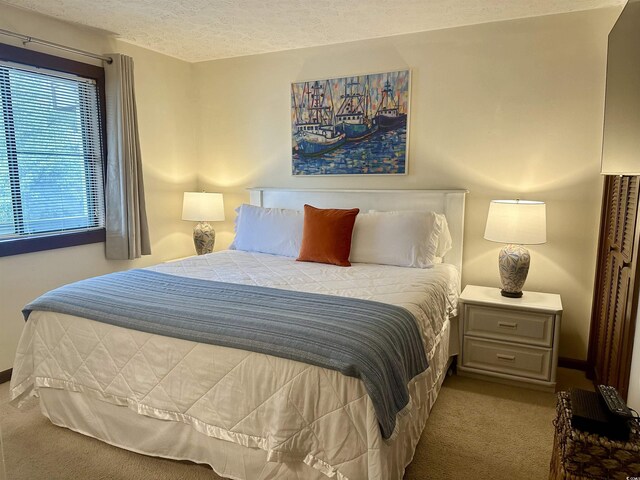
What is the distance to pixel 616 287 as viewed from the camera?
2281mm

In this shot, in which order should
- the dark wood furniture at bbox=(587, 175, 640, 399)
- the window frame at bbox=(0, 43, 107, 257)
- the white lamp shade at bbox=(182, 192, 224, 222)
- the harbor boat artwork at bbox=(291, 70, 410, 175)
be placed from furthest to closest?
the white lamp shade at bbox=(182, 192, 224, 222), the harbor boat artwork at bbox=(291, 70, 410, 175), the window frame at bbox=(0, 43, 107, 257), the dark wood furniture at bbox=(587, 175, 640, 399)

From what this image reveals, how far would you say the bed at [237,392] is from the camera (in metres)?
1.54

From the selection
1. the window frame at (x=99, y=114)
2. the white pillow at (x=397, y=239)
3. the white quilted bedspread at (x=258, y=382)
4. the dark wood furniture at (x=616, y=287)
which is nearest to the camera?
the white quilted bedspread at (x=258, y=382)

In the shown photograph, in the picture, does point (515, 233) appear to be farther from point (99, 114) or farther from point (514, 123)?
point (99, 114)

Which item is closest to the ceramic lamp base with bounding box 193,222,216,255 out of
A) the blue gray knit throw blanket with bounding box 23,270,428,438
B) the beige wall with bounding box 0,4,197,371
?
the beige wall with bounding box 0,4,197,371

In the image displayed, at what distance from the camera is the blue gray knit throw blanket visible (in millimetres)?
1540

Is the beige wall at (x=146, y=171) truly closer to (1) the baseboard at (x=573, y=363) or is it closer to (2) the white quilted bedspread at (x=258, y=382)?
(2) the white quilted bedspread at (x=258, y=382)

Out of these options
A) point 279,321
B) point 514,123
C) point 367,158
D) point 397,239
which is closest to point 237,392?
point 279,321

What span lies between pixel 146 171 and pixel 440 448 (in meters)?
3.12

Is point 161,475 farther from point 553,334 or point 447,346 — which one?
point 553,334

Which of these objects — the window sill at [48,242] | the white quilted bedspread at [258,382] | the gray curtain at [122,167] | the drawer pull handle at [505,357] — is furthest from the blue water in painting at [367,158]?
the window sill at [48,242]

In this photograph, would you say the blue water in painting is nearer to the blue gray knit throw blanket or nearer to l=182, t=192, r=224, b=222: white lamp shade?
l=182, t=192, r=224, b=222: white lamp shade

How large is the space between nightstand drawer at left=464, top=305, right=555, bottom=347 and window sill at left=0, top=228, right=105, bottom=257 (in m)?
2.82

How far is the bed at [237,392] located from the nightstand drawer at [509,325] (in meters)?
0.18
